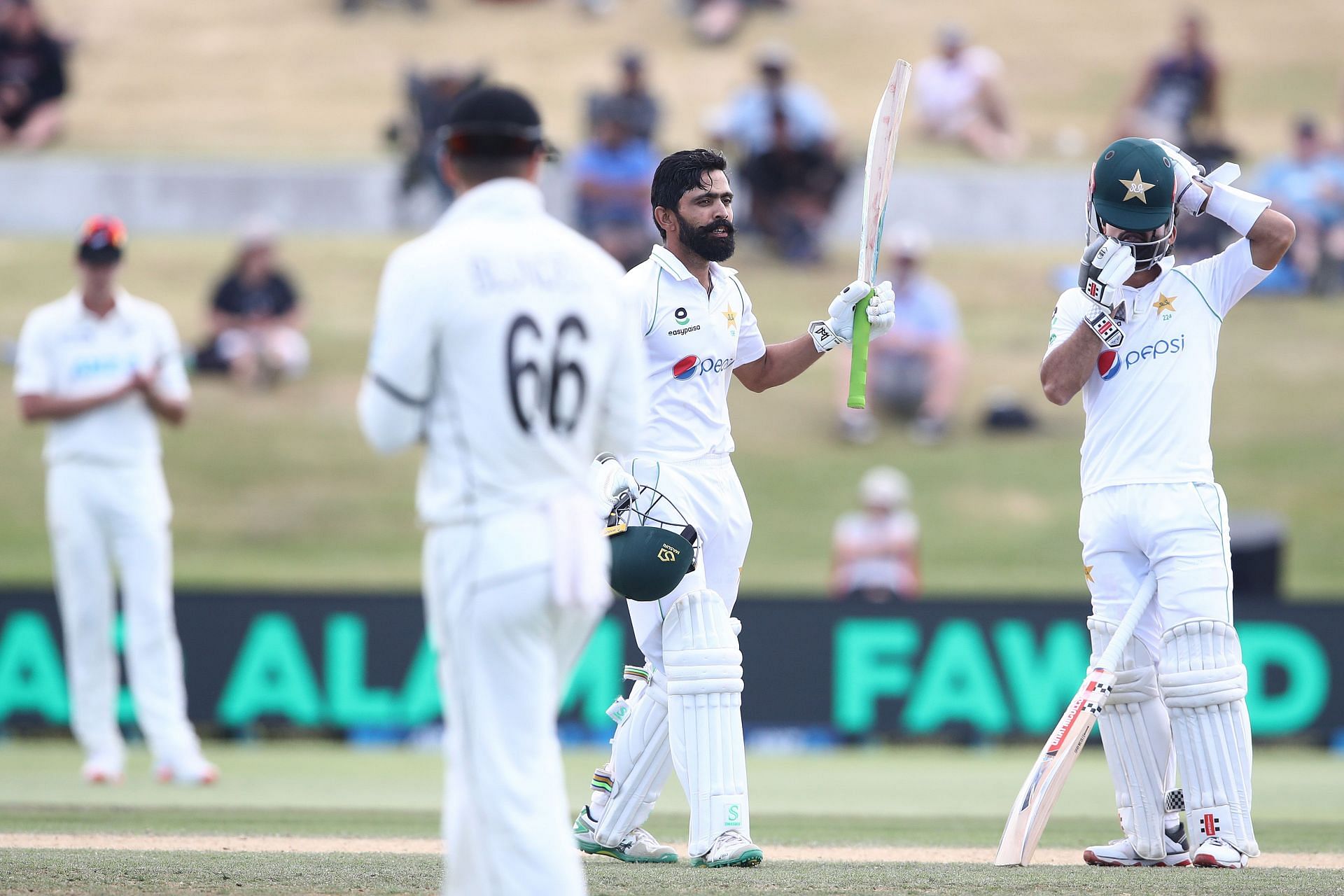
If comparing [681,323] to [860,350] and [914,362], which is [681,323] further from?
[914,362]

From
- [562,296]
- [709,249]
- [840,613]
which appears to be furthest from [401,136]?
[562,296]

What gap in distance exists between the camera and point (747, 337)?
644 centimetres

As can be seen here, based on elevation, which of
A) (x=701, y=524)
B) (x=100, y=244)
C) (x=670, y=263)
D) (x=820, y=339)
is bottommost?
(x=701, y=524)

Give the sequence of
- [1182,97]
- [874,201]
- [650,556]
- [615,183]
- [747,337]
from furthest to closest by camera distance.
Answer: [1182,97], [615,183], [747,337], [874,201], [650,556]

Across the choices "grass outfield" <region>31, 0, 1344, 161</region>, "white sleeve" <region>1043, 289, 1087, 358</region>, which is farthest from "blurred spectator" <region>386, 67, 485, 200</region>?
"white sleeve" <region>1043, 289, 1087, 358</region>

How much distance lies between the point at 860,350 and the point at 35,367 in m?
5.04

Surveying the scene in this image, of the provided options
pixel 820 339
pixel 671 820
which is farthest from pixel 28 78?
pixel 820 339

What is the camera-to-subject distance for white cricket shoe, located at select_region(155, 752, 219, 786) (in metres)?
9.20

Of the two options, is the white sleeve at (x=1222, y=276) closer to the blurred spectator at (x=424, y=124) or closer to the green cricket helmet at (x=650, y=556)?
the green cricket helmet at (x=650, y=556)

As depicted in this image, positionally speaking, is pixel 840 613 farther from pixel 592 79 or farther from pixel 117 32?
pixel 117 32

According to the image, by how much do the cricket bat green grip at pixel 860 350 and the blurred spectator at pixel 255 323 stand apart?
38.0ft

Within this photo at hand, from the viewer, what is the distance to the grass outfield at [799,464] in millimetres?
15688

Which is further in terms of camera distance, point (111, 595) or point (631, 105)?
point (631, 105)

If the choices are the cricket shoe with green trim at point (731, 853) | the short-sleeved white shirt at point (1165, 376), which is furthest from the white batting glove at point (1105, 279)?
the cricket shoe with green trim at point (731, 853)
